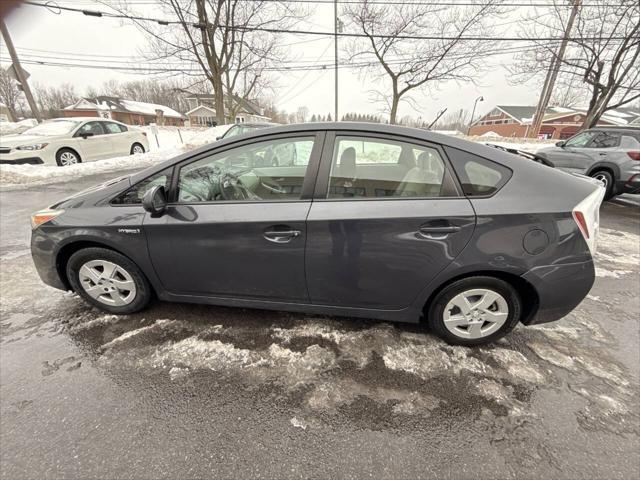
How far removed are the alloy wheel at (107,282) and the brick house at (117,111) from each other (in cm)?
5693

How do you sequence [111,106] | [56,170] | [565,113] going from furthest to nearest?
1. [111,106]
2. [565,113]
3. [56,170]

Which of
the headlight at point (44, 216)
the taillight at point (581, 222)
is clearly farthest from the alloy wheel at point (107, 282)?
the taillight at point (581, 222)

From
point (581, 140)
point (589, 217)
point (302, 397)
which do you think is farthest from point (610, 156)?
point (302, 397)

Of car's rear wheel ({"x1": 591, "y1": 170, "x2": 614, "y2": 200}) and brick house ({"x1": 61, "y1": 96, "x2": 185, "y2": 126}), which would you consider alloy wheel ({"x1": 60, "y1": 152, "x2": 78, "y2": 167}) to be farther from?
brick house ({"x1": 61, "y1": 96, "x2": 185, "y2": 126})

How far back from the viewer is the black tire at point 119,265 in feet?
7.75

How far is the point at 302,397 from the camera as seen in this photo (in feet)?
6.01

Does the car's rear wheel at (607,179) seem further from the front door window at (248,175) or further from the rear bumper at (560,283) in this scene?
the front door window at (248,175)

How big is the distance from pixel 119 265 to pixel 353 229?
196 cm

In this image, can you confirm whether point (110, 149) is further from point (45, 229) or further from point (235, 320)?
point (235, 320)

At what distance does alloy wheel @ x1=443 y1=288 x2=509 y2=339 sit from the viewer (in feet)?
6.77

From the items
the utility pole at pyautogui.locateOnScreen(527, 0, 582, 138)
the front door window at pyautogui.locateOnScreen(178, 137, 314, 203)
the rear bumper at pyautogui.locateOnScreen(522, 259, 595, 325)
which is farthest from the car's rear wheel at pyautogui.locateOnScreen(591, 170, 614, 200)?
the utility pole at pyautogui.locateOnScreen(527, 0, 582, 138)

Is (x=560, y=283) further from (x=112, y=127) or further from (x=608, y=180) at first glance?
(x=112, y=127)

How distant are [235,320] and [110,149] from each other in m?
11.5

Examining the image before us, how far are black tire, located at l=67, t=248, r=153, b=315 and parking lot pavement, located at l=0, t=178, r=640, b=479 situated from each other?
118 millimetres
